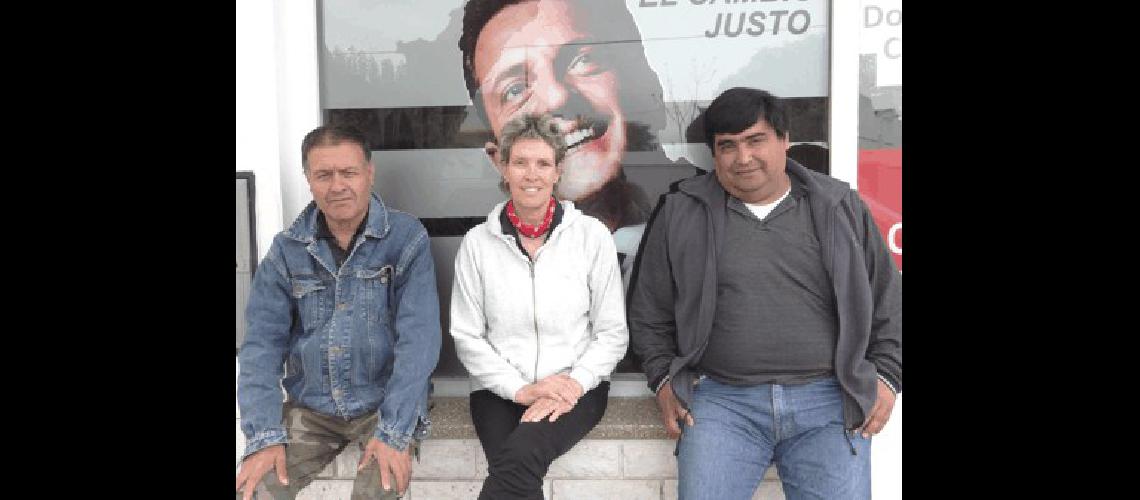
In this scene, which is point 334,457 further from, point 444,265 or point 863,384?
point 863,384

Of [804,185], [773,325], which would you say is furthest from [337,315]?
[804,185]

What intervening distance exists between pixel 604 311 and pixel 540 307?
0.77 ft

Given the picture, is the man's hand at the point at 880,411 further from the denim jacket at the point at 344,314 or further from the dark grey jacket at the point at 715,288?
the denim jacket at the point at 344,314

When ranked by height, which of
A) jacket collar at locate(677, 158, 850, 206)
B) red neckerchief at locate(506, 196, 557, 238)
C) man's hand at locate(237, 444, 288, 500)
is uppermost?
jacket collar at locate(677, 158, 850, 206)

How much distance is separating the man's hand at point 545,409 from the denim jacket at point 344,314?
1.29ft

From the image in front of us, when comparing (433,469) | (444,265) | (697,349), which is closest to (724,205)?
(697,349)

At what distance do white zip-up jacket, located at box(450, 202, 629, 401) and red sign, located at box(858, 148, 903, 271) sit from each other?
3.77ft

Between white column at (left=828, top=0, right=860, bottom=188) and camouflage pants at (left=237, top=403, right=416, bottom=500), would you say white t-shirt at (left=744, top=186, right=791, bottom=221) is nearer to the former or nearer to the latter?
white column at (left=828, top=0, right=860, bottom=188)

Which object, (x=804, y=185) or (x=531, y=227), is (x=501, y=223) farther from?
(x=804, y=185)

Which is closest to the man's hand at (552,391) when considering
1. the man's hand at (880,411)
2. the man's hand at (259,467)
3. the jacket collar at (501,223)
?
the jacket collar at (501,223)

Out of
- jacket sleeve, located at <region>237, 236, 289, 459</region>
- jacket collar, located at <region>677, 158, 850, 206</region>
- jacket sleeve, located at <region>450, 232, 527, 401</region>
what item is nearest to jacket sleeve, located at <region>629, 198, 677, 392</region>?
jacket collar, located at <region>677, 158, 850, 206</region>

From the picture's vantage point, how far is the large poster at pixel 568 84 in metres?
3.03

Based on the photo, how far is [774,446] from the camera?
8.29 feet

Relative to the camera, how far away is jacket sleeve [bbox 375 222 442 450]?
8.14 ft
